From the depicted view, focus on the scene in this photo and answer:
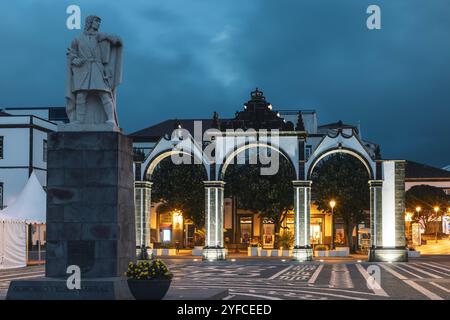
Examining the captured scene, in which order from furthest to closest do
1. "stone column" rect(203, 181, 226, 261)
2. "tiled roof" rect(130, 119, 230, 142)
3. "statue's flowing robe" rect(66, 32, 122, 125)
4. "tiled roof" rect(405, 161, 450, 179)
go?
"tiled roof" rect(405, 161, 450, 179) → "tiled roof" rect(130, 119, 230, 142) → "stone column" rect(203, 181, 226, 261) → "statue's flowing robe" rect(66, 32, 122, 125)

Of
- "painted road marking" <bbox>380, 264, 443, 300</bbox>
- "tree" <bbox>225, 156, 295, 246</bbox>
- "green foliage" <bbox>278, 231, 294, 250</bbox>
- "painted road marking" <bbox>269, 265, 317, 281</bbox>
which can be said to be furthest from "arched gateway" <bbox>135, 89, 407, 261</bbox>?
"green foliage" <bbox>278, 231, 294, 250</bbox>

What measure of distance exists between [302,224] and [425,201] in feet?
145

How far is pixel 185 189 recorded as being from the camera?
2398 inches

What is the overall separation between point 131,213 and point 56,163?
2.35 metres

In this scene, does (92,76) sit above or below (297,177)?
above

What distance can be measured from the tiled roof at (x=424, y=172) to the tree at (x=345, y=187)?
1441 inches

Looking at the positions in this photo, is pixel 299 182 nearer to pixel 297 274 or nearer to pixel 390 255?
pixel 390 255

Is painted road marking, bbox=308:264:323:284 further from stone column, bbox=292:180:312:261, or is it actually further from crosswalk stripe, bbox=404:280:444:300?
crosswalk stripe, bbox=404:280:444:300

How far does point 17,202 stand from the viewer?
130ft

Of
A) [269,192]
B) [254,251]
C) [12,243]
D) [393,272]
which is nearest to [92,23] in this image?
[393,272]

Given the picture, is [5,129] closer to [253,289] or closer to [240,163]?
[240,163]

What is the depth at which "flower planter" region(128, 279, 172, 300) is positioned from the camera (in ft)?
55.2

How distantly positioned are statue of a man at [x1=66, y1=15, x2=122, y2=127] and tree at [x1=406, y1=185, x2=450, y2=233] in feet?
223

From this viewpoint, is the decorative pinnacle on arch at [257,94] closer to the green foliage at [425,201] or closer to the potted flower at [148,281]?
the green foliage at [425,201]
